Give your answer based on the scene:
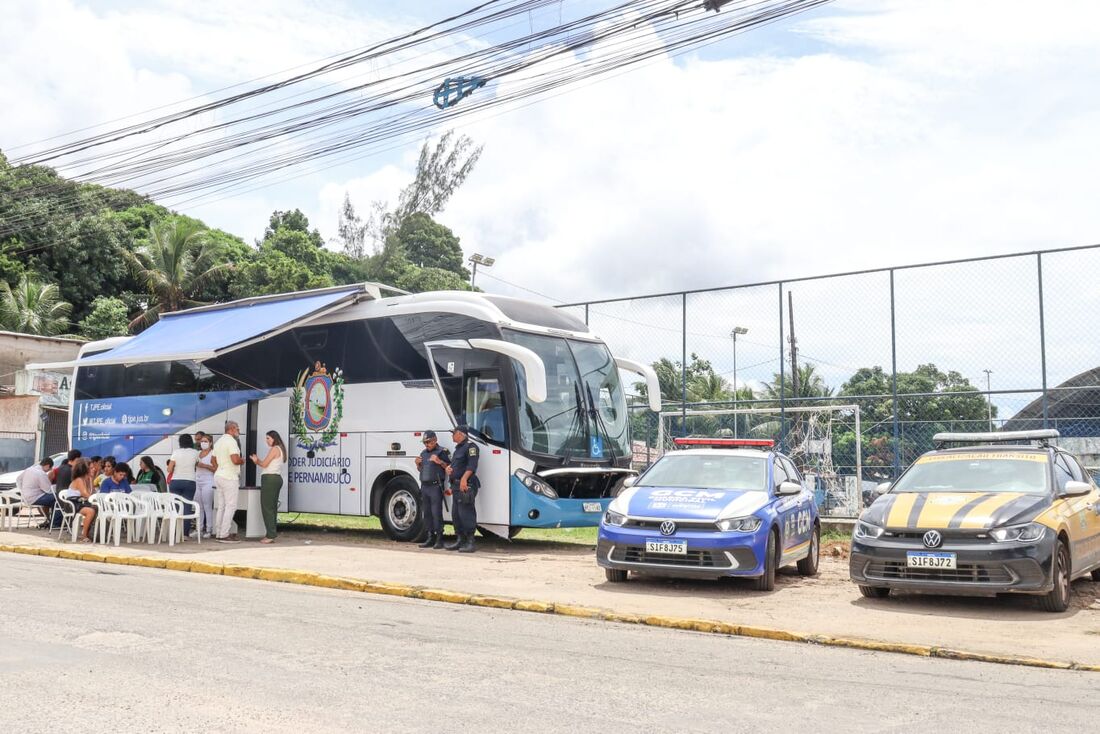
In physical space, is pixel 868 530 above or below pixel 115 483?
below

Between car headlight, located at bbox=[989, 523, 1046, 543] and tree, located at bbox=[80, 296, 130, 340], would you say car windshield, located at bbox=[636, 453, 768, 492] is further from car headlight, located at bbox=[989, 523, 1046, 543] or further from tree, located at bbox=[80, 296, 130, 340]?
tree, located at bbox=[80, 296, 130, 340]

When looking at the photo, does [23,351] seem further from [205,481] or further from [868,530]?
[868,530]

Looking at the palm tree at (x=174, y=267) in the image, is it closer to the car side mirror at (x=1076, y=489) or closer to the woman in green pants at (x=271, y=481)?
the woman in green pants at (x=271, y=481)

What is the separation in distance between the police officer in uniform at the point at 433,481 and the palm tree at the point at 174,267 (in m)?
37.5

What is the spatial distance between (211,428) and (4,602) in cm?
959

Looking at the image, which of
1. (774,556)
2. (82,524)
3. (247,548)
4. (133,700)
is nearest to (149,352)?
(82,524)

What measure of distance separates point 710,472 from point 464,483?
409 centimetres

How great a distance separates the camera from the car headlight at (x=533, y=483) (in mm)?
→ 15281

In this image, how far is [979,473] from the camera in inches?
444

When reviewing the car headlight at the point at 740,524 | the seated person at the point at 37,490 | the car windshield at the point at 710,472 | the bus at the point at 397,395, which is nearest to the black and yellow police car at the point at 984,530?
the car headlight at the point at 740,524

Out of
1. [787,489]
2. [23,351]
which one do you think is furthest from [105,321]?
[787,489]

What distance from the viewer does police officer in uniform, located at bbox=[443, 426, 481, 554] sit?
15078 millimetres

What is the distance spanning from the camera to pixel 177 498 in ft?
52.4

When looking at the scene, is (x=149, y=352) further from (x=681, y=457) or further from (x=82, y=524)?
(x=681, y=457)
